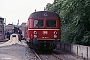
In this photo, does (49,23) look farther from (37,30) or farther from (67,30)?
(67,30)

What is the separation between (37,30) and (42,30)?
0.40 meters

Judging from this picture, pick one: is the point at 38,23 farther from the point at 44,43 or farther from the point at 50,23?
the point at 44,43

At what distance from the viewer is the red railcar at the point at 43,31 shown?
18797 mm

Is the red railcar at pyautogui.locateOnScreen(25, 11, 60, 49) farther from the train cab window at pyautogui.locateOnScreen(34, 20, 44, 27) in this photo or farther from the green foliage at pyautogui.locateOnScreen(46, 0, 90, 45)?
the green foliage at pyautogui.locateOnScreen(46, 0, 90, 45)

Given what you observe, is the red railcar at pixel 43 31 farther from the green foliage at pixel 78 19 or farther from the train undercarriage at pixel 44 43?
the green foliage at pixel 78 19

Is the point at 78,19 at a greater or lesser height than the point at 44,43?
greater

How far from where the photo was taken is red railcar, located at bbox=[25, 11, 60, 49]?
18797 mm

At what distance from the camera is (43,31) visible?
62.1 ft

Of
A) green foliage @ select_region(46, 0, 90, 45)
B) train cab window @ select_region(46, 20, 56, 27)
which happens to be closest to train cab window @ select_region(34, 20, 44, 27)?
train cab window @ select_region(46, 20, 56, 27)

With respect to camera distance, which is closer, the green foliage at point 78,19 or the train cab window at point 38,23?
the green foliage at point 78,19

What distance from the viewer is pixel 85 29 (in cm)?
2034

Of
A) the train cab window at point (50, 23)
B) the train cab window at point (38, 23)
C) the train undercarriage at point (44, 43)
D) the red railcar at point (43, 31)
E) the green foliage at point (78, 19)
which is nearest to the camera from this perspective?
the green foliage at point (78, 19)

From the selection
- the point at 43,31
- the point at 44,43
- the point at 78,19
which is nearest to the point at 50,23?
the point at 43,31

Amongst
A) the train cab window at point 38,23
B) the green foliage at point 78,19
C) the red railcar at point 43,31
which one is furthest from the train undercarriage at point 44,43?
the green foliage at point 78,19
